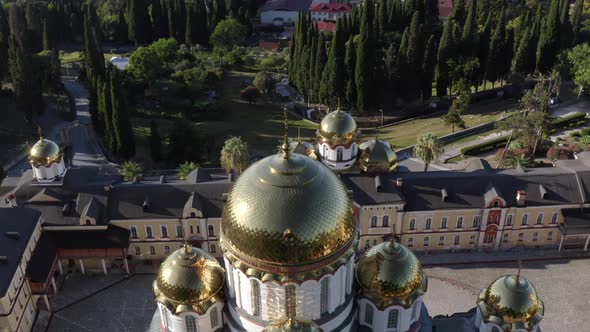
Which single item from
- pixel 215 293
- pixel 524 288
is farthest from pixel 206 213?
pixel 524 288

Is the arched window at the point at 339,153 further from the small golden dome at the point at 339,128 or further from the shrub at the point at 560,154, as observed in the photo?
the shrub at the point at 560,154

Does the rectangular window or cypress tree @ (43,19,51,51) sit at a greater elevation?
cypress tree @ (43,19,51,51)

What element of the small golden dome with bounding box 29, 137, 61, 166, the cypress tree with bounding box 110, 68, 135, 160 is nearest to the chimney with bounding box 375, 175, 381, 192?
the small golden dome with bounding box 29, 137, 61, 166

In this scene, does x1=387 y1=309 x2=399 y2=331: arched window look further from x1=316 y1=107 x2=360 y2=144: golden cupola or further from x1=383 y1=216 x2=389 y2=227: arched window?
x1=316 y1=107 x2=360 y2=144: golden cupola

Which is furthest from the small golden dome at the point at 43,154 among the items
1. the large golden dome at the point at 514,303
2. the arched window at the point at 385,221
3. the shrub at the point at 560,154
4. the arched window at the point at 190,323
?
the shrub at the point at 560,154

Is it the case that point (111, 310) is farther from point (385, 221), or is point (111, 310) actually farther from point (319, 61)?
point (319, 61)

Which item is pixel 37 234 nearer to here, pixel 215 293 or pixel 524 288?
pixel 215 293
